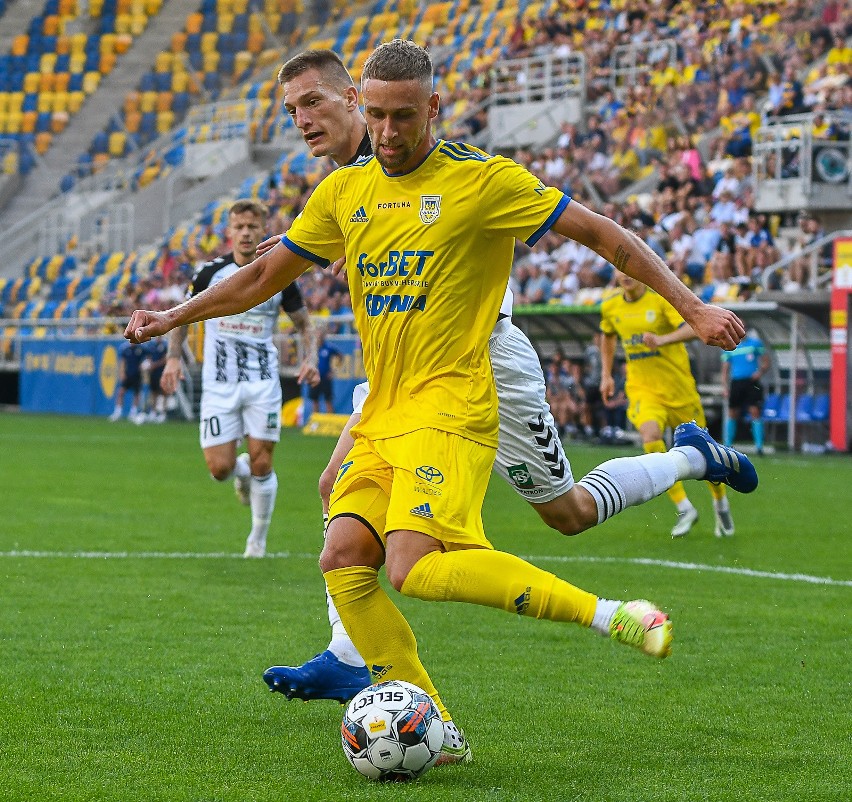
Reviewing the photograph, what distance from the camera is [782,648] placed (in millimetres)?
7234

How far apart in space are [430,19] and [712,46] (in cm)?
1320

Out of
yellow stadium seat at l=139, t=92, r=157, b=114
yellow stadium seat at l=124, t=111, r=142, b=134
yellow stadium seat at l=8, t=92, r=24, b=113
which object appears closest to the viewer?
yellow stadium seat at l=124, t=111, r=142, b=134

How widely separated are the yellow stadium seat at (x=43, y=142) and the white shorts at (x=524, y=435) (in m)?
41.7

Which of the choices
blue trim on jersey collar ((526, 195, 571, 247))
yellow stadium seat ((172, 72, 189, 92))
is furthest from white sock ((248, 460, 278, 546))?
yellow stadium seat ((172, 72, 189, 92))

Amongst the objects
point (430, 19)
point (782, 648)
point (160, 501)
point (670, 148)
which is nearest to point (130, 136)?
point (430, 19)

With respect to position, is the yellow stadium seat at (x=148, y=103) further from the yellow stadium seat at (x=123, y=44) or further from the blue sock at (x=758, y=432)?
the blue sock at (x=758, y=432)

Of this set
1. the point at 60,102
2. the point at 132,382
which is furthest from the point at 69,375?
the point at 60,102

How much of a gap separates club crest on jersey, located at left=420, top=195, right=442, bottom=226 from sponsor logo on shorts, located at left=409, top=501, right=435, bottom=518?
36.1 inches

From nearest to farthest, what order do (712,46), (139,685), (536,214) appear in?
(536,214) < (139,685) < (712,46)

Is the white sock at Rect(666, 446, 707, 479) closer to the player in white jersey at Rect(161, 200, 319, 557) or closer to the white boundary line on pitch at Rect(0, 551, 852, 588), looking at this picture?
the white boundary line on pitch at Rect(0, 551, 852, 588)

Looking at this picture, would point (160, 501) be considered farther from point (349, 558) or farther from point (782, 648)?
point (349, 558)

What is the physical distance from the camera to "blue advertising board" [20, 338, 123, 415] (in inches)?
1339

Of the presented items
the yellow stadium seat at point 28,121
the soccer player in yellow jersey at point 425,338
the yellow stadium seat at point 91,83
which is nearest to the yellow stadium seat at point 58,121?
the yellow stadium seat at point 28,121

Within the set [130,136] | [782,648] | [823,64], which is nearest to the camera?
[782,648]
